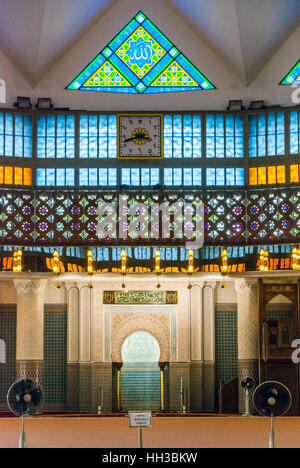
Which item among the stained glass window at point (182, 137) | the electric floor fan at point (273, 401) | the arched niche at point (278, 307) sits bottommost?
the electric floor fan at point (273, 401)

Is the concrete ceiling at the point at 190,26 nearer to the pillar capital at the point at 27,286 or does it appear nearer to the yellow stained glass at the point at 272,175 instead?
the yellow stained glass at the point at 272,175

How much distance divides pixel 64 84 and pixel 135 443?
510 inches

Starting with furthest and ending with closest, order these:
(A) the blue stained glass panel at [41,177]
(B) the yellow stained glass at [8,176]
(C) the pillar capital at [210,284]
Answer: (C) the pillar capital at [210,284] < (A) the blue stained glass panel at [41,177] < (B) the yellow stained glass at [8,176]

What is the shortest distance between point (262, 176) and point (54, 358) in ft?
27.6

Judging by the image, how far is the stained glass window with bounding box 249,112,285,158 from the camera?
30656 millimetres

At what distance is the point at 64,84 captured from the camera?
31453 millimetres

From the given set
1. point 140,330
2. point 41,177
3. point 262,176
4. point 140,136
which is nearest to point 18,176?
point 41,177

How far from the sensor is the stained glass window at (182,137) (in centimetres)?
3109

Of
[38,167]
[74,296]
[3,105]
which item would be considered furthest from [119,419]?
[3,105]

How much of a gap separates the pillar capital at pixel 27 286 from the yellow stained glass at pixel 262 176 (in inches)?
280

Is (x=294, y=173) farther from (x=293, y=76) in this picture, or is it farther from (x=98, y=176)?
(x=98, y=176)

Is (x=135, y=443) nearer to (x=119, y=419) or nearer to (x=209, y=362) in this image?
(x=119, y=419)

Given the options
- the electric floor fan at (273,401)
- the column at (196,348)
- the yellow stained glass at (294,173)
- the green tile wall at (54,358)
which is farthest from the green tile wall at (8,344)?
the electric floor fan at (273,401)

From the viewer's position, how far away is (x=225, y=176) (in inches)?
1224
